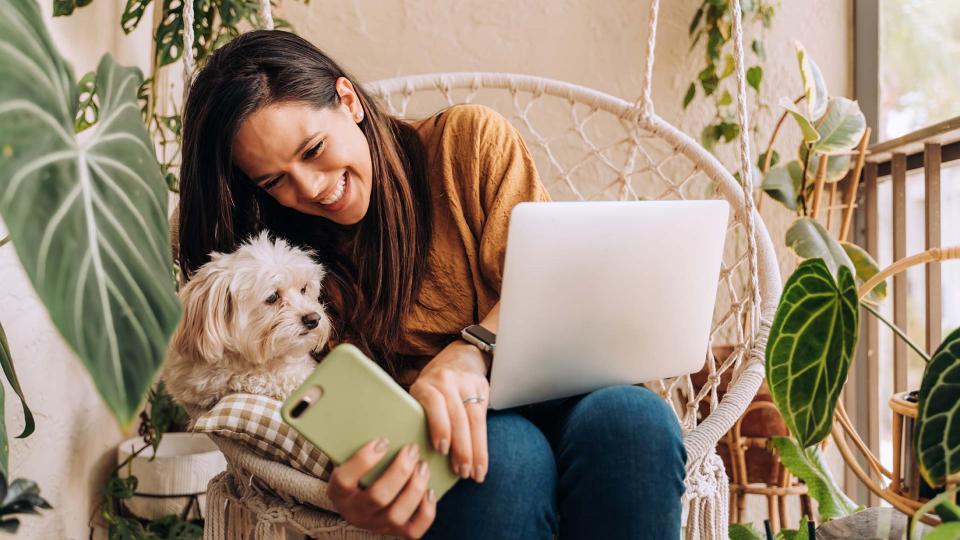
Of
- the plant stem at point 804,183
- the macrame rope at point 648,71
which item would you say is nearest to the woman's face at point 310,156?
the macrame rope at point 648,71

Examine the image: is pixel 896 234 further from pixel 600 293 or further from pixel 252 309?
pixel 252 309

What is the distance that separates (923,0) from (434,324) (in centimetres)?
149

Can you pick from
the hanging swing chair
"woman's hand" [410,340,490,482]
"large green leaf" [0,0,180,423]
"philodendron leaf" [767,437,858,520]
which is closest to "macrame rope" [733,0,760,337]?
the hanging swing chair

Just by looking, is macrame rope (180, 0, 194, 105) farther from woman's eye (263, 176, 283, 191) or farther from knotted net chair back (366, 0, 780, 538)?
knotted net chair back (366, 0, 780, 538)

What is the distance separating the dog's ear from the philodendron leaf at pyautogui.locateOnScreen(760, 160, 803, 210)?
1.17m

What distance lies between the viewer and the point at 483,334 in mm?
941

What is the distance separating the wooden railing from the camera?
154 centimetres

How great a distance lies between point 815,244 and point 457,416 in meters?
1.01

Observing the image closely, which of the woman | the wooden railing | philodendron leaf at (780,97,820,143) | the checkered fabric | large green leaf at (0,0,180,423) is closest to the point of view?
large green leaf at (0,0,180,423)

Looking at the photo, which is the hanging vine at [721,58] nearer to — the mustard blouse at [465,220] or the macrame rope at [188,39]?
the mustard blouse at [465,220]

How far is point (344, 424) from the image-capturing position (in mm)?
640

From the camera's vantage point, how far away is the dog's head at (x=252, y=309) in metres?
0.94

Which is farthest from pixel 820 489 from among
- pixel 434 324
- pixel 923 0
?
pixel 923 0

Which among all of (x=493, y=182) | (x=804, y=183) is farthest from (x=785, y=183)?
(x=493, y=182)
